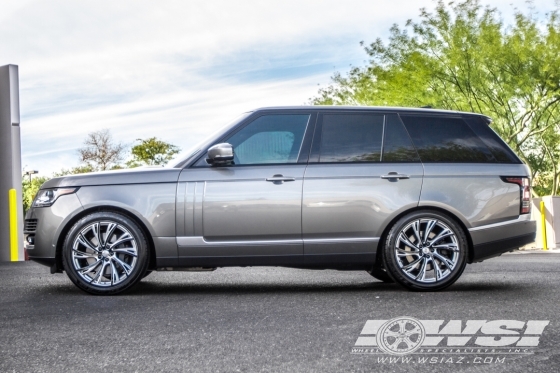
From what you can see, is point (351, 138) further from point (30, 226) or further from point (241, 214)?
point (30, 226)

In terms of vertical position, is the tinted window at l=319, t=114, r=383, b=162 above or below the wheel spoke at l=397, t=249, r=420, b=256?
above

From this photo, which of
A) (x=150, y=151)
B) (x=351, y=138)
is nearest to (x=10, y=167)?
(x=351, y=138)

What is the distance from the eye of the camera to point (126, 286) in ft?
24.8

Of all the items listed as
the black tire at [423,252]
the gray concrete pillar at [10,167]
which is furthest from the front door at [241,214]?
the gray concrete pillar at [10,167]

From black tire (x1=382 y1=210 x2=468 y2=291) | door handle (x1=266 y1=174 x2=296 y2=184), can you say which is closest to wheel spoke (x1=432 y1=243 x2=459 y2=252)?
black tire (x1=382 y1=210 x2=468 y2=291)

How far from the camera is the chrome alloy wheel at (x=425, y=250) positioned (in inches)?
303

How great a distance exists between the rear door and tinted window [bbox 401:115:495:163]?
0.29 m

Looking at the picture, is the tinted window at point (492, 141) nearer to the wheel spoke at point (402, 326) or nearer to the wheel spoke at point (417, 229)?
the wheel spoke at point (417, 229)

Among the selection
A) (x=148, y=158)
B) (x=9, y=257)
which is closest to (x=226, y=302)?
(x=9, y=257)

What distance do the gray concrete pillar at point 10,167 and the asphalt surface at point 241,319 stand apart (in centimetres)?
780

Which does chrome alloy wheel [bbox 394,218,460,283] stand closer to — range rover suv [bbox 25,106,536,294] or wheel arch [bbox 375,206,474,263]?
range rover suv [bbox 25,106,536,294]

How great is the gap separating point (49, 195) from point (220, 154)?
170cm

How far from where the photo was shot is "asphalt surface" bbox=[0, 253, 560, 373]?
4648 mm

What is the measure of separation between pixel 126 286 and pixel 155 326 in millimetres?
1796
